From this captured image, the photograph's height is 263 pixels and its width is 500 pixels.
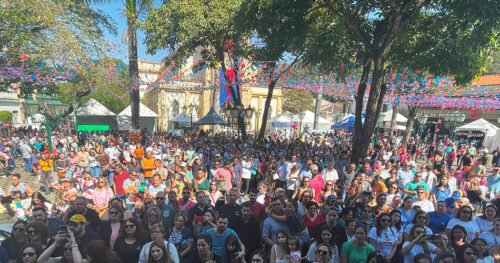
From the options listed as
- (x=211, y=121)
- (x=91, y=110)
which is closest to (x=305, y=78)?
(x=211, y=121)

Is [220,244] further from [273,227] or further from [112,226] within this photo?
[112,226]

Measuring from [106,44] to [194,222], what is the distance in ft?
41.1

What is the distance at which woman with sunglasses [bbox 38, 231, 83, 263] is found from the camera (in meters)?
3.03

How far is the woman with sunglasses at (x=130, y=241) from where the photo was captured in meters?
3.31

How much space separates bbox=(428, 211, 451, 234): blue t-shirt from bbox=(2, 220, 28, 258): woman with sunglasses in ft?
19.7

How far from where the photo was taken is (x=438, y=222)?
4.45 meters

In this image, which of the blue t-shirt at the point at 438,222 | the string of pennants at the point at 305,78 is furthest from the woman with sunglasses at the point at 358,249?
the string of pennants at the point at 305,78

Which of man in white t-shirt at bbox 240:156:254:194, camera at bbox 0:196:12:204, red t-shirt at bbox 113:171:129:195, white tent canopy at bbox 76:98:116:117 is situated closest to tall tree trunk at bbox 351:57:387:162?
man in white t-shirt at bbox 240:156:254:194

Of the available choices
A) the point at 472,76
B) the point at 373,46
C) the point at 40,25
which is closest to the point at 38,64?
the point at 40,25

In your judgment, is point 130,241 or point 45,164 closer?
point 130,241

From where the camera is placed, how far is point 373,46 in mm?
8250

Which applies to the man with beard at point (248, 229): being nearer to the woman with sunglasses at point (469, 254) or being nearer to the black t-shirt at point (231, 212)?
the black t-shirt at point (231, 212)

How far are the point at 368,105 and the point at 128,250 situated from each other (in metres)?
7.40

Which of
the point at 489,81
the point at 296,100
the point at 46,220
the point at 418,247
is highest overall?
the point at 489,81
